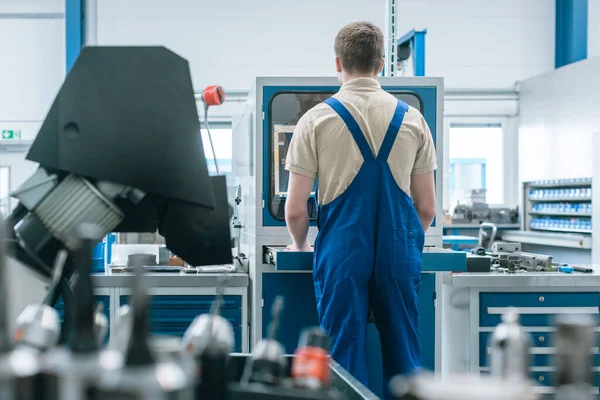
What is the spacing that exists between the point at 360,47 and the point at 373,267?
666 millimetres

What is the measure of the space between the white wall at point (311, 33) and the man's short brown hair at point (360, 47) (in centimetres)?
472

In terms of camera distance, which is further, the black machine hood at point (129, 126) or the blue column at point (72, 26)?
the blue column at point (72, 26)

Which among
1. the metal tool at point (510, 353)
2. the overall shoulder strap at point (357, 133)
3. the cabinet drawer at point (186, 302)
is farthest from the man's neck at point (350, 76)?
the metal tool at point (510, 353)

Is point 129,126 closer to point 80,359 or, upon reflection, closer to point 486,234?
point 80,359

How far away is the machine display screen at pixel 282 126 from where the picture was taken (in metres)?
2.52

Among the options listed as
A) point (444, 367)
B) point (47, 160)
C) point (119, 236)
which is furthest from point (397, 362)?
point (119, 236)

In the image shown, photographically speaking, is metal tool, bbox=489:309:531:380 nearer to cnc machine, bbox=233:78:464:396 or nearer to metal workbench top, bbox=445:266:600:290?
cnc machine, bbox=233:78:464:396

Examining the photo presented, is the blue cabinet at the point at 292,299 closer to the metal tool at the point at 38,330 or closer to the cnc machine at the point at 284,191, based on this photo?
the cnc machine at the point at 284,191

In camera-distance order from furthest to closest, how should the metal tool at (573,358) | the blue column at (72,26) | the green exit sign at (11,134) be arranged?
the green exit sign at (11,134), the blue column at (72,26), the metal tool at (573,358)

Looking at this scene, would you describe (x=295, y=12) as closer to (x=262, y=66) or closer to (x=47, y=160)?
(x=262, y=66)

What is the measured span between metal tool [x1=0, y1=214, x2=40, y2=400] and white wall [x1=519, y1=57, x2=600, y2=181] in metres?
5.54

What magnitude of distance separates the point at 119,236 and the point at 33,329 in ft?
8.08

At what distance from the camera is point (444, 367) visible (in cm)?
272

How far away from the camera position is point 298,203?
195cm
